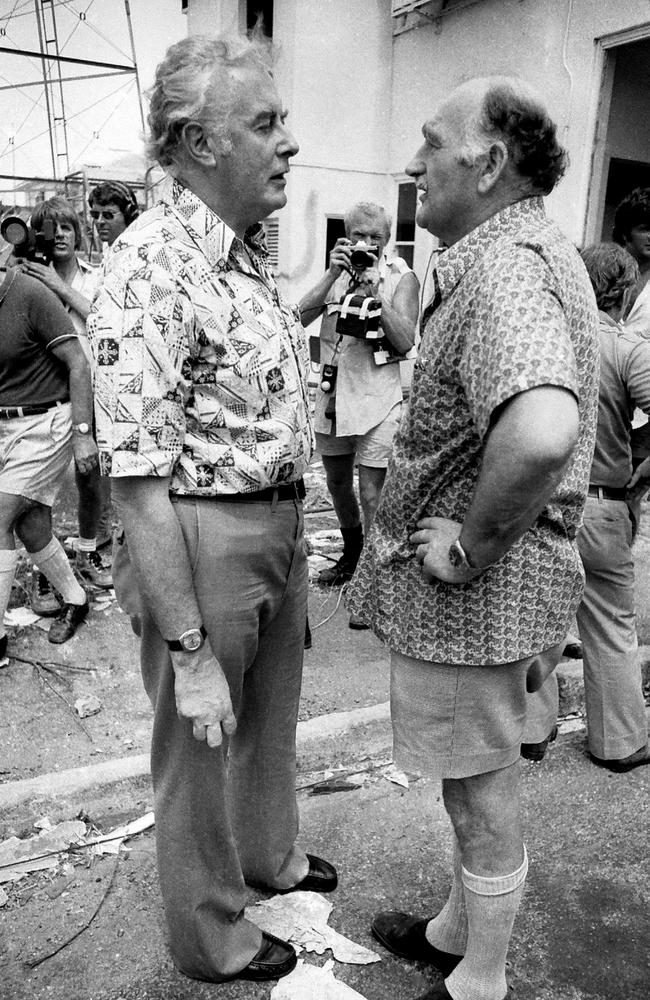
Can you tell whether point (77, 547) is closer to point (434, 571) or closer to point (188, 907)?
point (188, 907)

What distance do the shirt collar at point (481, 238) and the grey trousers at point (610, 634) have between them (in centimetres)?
171

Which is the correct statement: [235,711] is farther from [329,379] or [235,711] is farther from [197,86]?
[329,379]

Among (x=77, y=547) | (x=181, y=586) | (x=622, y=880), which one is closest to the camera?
(x=181, y=586)

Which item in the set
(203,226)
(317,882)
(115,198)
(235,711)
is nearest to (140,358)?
(203,226)

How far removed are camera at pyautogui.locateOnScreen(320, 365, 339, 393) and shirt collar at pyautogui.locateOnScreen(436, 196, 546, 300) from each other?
283cm

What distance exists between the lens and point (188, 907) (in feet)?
6.78

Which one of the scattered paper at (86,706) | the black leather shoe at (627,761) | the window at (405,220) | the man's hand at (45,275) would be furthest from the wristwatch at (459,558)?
the window at (405,220)

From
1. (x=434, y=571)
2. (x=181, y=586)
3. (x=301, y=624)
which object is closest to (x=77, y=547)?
(x=301, y=624)

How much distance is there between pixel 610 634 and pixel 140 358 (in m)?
2.32

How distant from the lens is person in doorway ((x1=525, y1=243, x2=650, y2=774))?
2.89 metres

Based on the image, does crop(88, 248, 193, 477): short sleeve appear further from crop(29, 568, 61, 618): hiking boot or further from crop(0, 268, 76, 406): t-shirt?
crop(29, 568, 61, 618): hiking boot

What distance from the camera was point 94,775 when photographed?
295 centimetres

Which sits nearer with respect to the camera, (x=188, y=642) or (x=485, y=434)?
(x=485, y=434)

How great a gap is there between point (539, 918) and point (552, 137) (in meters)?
2.17
